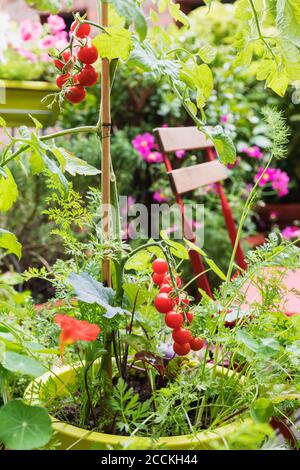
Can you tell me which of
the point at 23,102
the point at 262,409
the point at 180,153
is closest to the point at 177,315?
the point at 262,409

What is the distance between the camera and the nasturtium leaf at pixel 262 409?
0.61 m

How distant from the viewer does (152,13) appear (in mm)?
787

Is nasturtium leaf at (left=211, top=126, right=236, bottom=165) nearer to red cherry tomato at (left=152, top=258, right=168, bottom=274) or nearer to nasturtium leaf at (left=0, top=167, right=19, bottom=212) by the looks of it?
red cherry tomato at (left=152, top=258, right=168, bottom=274)

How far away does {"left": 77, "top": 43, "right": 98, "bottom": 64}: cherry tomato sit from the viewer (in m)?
0.69

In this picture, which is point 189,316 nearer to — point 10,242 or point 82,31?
point 10,242

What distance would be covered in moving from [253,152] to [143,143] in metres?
0.55

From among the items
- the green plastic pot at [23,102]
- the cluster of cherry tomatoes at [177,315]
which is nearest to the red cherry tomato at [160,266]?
the cluster of cherry tomatoes at [177,315]

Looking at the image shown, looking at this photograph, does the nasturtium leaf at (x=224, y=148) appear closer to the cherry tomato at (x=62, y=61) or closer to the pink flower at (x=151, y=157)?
the cherry tomato at (x=62, y=61)

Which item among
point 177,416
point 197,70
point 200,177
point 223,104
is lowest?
point 177,416

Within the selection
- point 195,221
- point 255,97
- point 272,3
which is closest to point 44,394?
point 272,3

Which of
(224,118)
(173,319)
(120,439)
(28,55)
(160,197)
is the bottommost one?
(120,439)

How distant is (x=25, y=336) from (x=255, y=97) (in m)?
2.52

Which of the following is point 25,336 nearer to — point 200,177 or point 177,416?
point 177,416

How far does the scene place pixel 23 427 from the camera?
52 centimetres
